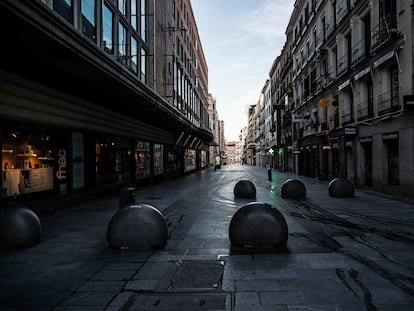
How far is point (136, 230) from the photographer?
685cm

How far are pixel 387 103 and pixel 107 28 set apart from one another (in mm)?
15121

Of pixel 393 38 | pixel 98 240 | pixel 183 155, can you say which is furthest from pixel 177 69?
pixel 98 240

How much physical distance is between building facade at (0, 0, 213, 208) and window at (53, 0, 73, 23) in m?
0.04

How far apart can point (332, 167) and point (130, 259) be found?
76.1ft

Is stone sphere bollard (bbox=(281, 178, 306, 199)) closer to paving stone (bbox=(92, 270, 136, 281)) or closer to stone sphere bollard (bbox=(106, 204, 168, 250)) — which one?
stone sphere bollard (bbox=(106, 204, 168, 250))

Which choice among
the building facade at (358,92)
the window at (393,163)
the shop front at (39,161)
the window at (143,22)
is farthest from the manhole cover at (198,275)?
the window at (143,22)

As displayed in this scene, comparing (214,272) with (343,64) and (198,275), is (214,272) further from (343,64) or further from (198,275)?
(343,64)

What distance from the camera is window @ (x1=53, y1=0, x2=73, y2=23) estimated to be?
13.2 m

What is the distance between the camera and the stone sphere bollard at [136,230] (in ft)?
22.4

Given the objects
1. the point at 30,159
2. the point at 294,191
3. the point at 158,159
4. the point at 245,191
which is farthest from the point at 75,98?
the point at 158,159

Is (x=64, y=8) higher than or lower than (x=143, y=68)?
lower

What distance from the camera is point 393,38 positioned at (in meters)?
15.9

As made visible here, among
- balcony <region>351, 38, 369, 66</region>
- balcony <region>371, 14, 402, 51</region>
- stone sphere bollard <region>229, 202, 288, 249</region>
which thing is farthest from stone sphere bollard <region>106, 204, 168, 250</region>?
balcony <region>351, 38, 369, 66</region>

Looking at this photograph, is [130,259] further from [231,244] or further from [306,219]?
[306,219]
